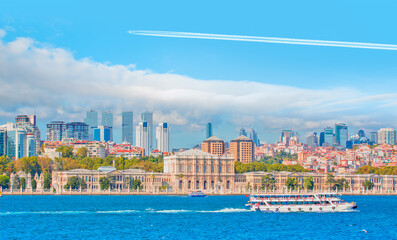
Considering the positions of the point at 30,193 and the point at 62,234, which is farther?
the point at 30,193

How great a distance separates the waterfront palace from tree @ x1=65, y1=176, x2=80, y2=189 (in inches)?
35.8

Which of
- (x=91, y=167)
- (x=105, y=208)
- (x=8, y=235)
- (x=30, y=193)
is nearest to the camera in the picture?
(x=8, y=235)

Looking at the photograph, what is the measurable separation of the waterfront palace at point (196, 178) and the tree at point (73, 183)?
909mm

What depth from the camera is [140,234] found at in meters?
60.5

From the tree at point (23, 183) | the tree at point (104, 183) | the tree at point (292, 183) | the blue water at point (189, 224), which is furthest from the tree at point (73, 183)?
the blue water at point (189, 224)

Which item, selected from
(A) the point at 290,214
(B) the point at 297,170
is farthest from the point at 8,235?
(B) the point at 297,170

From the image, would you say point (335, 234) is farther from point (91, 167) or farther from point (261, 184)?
point (91, 167)

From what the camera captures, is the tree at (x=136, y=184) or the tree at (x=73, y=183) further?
the tree at (x=136, y=184)

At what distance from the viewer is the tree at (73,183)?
444 feet

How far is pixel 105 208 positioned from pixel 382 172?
314 feet

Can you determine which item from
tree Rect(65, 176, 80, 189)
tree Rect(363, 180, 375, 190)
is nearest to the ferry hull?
tree Rect(65, 176, 80, 189)

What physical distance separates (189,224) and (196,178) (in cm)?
7934

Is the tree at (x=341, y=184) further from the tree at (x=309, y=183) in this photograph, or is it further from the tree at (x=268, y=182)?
the tree at (x=268, y=182)

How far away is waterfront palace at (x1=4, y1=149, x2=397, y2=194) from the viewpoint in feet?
459
